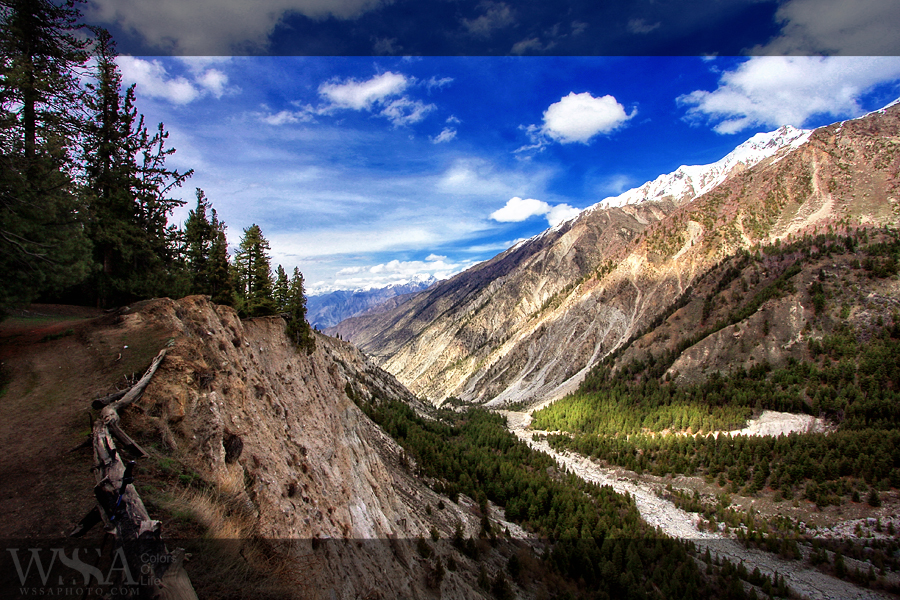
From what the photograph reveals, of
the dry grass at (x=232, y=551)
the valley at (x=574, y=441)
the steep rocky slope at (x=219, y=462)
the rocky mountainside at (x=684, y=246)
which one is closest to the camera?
the dry grass at (x=232, y=551)

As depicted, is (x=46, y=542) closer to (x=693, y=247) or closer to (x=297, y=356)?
(x=297, y=356)

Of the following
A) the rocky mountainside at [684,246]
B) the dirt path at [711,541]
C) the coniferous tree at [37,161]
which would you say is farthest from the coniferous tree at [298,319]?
the rocky mountainside at [684,246]

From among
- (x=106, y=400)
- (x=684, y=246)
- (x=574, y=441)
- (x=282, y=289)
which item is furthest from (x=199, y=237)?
(x=684, y=246)

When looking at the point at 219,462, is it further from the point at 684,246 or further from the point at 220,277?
the point at 684,246

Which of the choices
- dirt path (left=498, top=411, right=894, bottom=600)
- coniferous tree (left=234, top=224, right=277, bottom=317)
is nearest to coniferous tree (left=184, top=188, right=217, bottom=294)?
coniferous tree (left=234, top=224, right=277, bottom=317)

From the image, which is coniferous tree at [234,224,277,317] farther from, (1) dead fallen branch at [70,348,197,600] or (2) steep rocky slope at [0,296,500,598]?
(1) dead fallen branch at [70,348,197,600]

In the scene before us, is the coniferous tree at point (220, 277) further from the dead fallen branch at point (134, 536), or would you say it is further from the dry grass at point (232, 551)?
the dead fallen branch at point (134, 536)

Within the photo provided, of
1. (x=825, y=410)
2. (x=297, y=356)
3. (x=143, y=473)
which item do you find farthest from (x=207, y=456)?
(x=825, y=410)
